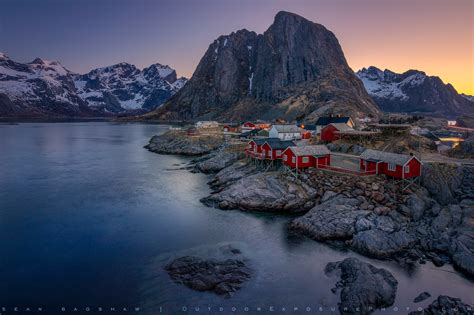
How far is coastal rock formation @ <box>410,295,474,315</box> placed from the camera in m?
19.7

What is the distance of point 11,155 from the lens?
89.6m

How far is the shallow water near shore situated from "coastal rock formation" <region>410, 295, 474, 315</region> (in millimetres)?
1225

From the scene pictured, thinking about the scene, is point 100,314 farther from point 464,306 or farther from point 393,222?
point 393,222

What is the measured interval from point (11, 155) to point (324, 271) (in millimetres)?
93616

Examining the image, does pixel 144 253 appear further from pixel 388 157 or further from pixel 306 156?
pixel 388 157

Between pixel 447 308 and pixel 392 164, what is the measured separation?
21.5m

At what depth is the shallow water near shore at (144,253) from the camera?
72.8 feet

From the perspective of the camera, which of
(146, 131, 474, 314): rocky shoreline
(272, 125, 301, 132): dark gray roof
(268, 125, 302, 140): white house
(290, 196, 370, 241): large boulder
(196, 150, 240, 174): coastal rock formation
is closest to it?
(146, 131, 474, 314): rocky shoreline

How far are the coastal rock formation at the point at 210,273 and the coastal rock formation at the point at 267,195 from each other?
1351cm

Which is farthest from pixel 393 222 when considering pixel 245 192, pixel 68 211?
pixel 68 211

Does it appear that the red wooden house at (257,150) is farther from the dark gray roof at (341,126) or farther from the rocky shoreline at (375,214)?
the dark gray roof at (341,126)

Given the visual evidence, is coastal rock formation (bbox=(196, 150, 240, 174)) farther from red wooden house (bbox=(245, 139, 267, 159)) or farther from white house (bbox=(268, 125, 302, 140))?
white house (bbox=(268, 125, 302, 140))

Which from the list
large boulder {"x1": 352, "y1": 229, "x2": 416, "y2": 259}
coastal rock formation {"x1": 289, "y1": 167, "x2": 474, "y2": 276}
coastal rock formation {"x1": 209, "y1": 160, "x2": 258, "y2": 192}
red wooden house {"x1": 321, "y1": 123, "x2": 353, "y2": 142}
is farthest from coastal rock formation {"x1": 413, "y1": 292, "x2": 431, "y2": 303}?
red wooden house {"x1": 321, "y1": 123, "x2": 353, "y2": 142}

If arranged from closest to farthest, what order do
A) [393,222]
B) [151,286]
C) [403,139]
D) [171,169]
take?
[151,286] → [393,222] → [403,139] → [171,169]
